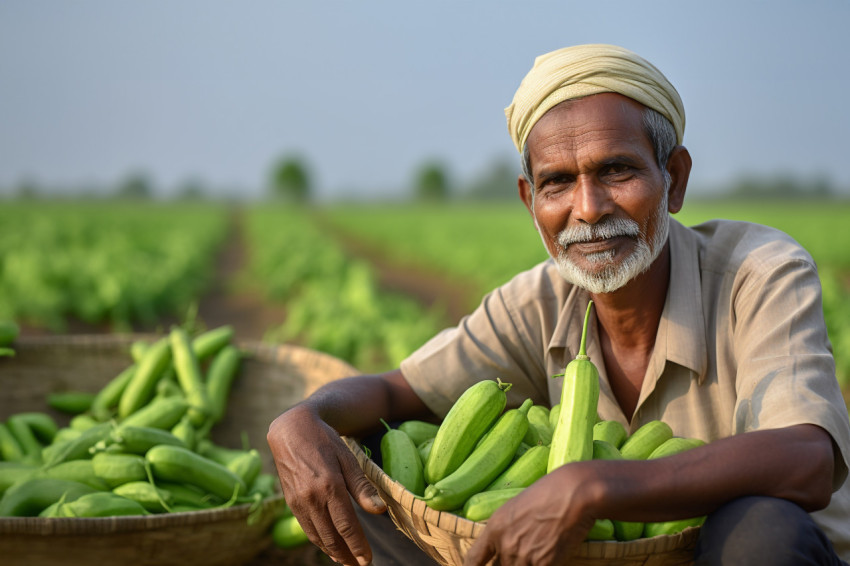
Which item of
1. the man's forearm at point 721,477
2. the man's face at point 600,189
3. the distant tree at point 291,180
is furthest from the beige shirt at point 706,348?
the distant tree at point 291,180

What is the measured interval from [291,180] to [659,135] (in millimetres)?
127327

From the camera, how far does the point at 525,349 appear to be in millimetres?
3258

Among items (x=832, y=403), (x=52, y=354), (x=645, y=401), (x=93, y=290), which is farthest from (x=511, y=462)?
(x=93, y=290)

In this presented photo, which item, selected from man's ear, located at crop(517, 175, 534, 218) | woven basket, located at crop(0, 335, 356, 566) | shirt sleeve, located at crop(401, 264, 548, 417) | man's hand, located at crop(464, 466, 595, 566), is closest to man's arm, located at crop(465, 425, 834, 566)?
man's hand, located at crop(464, 466, 595, 566)

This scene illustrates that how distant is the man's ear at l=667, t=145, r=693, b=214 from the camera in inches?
116

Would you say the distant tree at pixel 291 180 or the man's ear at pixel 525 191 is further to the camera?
the distant tree at pixel 291 180

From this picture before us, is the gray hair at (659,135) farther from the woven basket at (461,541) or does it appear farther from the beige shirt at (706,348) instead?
the woven basket at (461,541)

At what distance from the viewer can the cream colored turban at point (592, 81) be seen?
8.85 ft

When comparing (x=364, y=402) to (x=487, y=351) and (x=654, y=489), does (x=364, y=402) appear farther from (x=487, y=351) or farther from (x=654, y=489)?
(x=654, y=489)

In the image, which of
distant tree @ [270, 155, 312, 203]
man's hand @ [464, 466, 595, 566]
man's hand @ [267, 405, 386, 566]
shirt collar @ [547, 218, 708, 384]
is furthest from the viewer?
distant tree @ [270, 155, 312, 203]

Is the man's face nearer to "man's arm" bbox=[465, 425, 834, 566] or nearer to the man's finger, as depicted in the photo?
"man's arm" bbox=[465, 425, 834, 566]

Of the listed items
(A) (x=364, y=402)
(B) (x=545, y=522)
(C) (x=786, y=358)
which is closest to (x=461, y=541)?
(B) (x=545, y=522)

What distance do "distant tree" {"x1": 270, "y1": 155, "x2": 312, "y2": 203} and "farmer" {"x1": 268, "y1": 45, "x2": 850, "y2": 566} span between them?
12604 cm

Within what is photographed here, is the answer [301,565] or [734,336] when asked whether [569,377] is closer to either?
[734,336]
